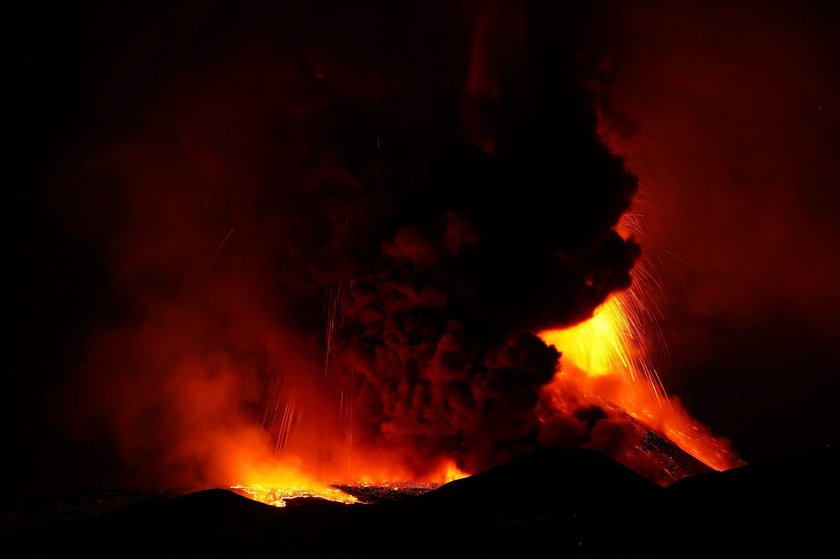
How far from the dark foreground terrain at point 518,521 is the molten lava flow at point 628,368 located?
25.3ft

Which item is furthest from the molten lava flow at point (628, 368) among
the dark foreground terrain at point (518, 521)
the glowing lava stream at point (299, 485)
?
the dark foreground terrain at point (518, 521)

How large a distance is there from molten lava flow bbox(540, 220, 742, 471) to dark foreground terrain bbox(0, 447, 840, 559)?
771cm

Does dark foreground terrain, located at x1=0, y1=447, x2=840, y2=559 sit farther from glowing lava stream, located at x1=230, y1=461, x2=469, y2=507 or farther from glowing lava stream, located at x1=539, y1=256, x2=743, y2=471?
glowing lava stream, located at x1=539, y1=256, x2=743, y2=471

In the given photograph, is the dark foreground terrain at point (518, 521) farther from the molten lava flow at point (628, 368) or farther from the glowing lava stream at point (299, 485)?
the molten lava flow at point (628, 368)

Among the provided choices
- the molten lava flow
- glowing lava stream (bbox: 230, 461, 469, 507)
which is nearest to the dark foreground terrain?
glowing lava stream (bbox: 230, 461, 469, 507)

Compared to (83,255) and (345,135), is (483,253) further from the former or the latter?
(83,255)

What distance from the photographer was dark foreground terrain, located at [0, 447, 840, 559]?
567 centimetres

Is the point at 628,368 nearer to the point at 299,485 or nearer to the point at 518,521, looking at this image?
the point at 299,485

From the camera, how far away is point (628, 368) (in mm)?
19641

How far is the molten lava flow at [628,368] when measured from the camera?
1758cm

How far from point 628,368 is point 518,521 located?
13.0 m

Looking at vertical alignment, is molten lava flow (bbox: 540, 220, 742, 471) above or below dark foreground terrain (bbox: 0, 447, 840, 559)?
above

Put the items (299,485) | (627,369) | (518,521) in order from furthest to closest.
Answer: (627,369) < (299,485) < (518,521)

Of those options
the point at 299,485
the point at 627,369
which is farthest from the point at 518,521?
the point at 627,369
